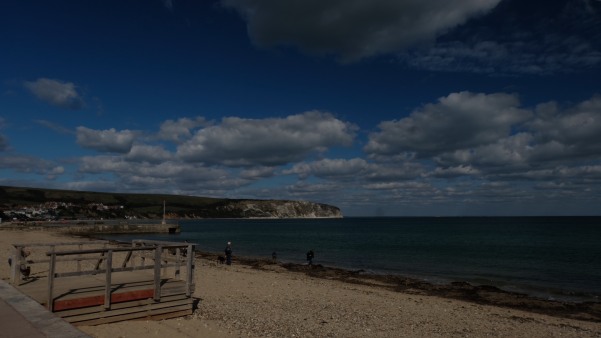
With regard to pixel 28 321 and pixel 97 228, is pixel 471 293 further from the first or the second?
pixel 97 228

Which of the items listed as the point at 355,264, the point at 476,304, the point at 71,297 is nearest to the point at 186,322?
the point at 71,297

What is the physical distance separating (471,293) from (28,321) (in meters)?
21.3

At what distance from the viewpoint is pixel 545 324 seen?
51.8 ft

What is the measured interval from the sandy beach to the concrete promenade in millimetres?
1367

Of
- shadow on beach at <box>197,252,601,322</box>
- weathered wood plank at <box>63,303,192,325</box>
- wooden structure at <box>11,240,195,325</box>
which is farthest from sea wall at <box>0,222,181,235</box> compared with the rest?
weathered wood plank at <box>63,303,192,325</box>

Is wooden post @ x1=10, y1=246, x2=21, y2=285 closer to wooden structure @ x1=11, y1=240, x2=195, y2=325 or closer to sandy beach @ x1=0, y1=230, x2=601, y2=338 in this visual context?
wooden structure @ x1=11, y1=240, x2=195, y2=325

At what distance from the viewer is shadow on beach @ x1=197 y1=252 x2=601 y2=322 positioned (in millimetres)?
19344

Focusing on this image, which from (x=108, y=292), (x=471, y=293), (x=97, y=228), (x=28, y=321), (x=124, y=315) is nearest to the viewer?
(x=28, y=321)

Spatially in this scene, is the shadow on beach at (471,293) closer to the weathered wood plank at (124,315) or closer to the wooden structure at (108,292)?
the weathered wood plank at (124,315)

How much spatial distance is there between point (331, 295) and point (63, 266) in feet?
50.8

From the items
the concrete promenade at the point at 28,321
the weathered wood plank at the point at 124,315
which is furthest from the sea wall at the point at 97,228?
the concrete promenade at the point at 28,321

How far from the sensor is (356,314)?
15.1 metres

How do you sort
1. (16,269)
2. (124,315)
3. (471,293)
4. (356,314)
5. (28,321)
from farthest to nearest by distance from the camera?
(471,293) → (356,314) → (16,269) → (124,315) → (28,321)

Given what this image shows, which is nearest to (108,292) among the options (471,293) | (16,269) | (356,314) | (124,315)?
(124,315)
